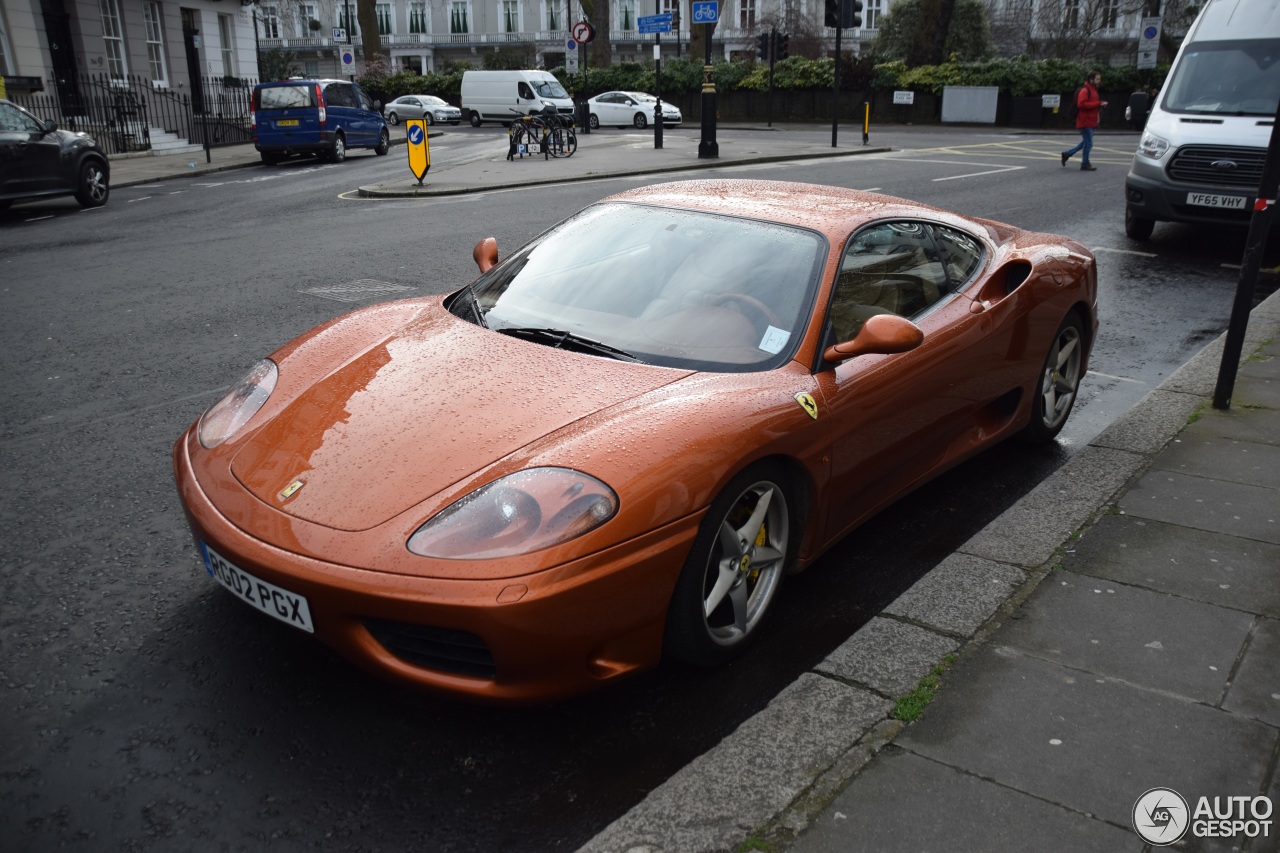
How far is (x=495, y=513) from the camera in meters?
2.67

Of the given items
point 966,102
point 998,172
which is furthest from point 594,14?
point 998,172

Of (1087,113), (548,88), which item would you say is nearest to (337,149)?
(1087,113)

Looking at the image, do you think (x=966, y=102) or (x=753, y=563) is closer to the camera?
(x=753, y=563)

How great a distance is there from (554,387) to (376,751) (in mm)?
1146

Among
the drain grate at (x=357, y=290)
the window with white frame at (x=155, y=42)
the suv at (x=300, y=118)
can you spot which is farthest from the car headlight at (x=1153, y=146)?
the window with white frame at (x=155, y=42)

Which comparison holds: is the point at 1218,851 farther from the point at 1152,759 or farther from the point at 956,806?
the point at 956,806

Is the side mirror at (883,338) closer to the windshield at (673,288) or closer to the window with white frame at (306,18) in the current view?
the windshield at (673,288)

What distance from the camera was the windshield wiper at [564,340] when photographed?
3465 mm

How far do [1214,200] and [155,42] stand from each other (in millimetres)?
26770

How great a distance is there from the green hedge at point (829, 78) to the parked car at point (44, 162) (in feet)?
87.3

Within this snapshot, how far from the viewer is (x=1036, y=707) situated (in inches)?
111

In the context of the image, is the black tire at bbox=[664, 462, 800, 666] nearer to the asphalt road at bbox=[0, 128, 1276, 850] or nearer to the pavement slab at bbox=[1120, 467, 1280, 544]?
the asphalt road at bbox=[0, 128, 1276, 850]

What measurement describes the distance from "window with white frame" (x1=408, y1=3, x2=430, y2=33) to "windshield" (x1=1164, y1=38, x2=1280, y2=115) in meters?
79.4

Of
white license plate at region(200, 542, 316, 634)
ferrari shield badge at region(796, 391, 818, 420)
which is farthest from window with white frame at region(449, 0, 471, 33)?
white license plate at region(200, 542, 316, 634)
